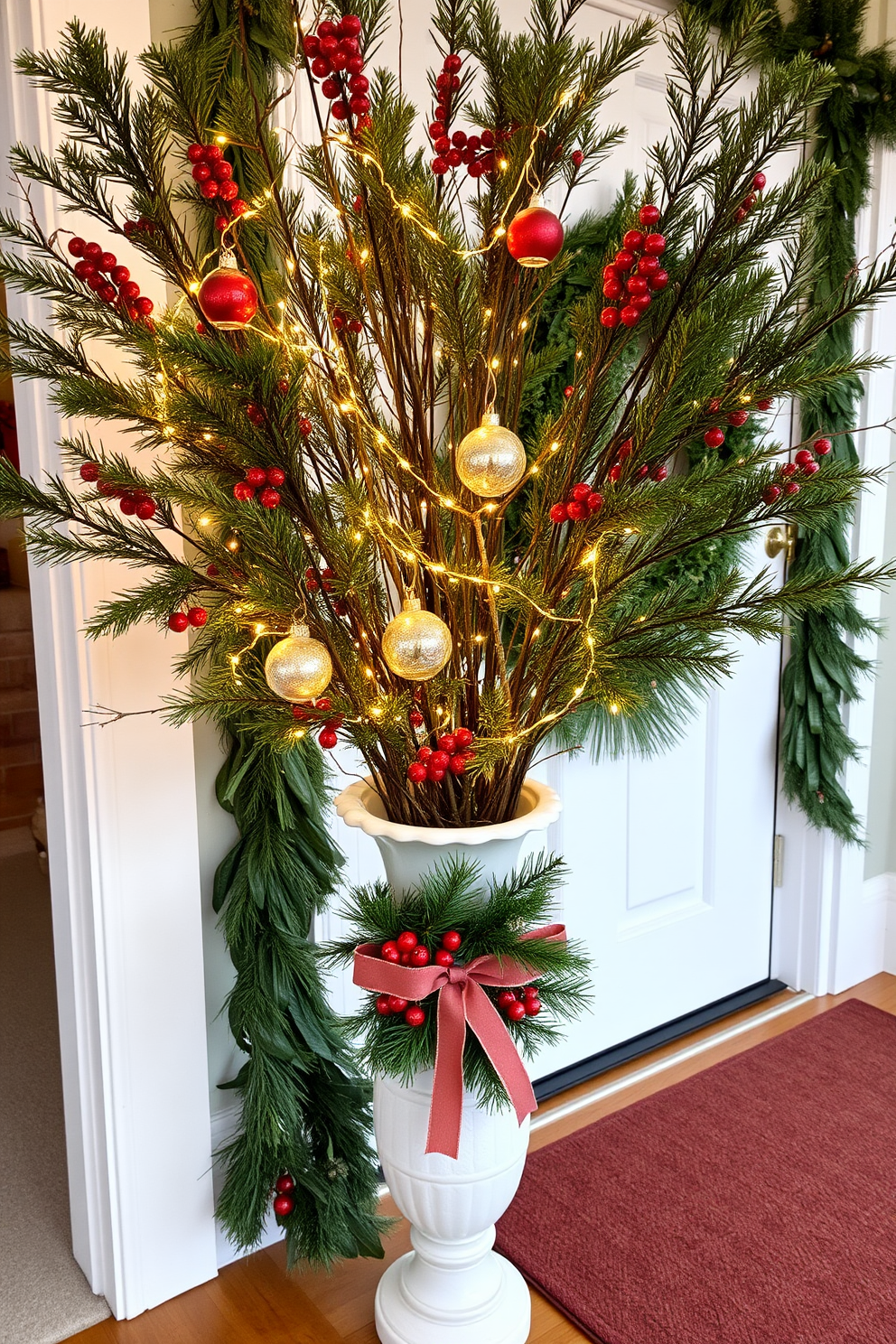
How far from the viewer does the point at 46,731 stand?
1.53 meters

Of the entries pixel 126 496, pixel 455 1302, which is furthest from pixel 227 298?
pixel 455 1302

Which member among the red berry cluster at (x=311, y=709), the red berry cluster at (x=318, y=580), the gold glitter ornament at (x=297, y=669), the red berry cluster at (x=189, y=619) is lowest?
the red berry cluster at (x=311, y=709)

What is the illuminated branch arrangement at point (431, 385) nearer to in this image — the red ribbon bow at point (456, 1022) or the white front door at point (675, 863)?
the red ribbon bow at point (456, 1022)

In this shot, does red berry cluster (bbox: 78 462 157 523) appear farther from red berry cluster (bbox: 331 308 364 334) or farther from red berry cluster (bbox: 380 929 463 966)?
red berry cluster (bbox: 380 929 463 966)

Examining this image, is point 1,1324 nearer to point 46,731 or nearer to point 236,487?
point 46,731

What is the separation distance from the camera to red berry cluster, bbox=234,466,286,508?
3.40 ft

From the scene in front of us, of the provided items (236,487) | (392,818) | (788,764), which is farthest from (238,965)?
(788,764)

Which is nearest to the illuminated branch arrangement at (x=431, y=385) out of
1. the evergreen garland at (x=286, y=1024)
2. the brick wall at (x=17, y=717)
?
the evergreen garland at (x=286, y=1024)

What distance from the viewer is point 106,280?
1.12m

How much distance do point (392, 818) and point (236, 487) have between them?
480 millimetres

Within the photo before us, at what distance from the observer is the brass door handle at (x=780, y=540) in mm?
2322

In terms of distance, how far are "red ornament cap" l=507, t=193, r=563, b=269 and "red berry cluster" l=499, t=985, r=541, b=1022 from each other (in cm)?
83

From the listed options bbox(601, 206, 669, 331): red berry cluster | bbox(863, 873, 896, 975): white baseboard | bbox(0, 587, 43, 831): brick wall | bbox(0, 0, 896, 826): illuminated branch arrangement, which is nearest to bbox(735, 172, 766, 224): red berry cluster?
bbox(0, 0, 896, 826): illuminated branch arrangement

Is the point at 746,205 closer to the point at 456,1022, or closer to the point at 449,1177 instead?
the point at 456,1022
